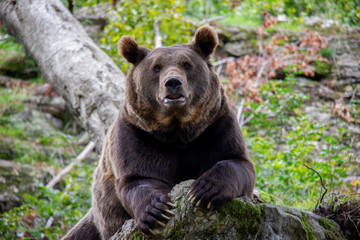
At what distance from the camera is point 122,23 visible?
9.49 m

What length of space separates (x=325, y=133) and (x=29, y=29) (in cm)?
714

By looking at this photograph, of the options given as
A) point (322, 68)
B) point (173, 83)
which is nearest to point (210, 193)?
point (173, 83)

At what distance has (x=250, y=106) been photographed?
732 centimetres

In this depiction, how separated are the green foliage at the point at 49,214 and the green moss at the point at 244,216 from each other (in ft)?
13.3

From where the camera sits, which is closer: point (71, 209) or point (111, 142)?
point (111, 142)

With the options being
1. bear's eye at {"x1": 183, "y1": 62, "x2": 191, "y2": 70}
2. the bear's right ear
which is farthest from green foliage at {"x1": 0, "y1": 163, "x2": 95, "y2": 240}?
bear's eye at {"x1": 183, "y1": 62, "x2": 191, "y2": 70}

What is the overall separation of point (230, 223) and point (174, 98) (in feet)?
4.36

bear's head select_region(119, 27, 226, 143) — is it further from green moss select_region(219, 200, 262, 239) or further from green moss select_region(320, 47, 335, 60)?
green moss select_region(320, 47, 335, 60)

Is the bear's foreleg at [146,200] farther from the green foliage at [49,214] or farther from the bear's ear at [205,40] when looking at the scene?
the green foliage at [49,214]

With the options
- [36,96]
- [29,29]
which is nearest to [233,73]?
[29,29]

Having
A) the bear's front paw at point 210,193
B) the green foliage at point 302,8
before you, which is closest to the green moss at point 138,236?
the bear's front paw at point 210,193

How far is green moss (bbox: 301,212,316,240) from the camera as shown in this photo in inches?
132

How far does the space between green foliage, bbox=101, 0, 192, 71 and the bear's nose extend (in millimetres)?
5260

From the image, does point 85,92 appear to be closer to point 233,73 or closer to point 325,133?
point 233,73
